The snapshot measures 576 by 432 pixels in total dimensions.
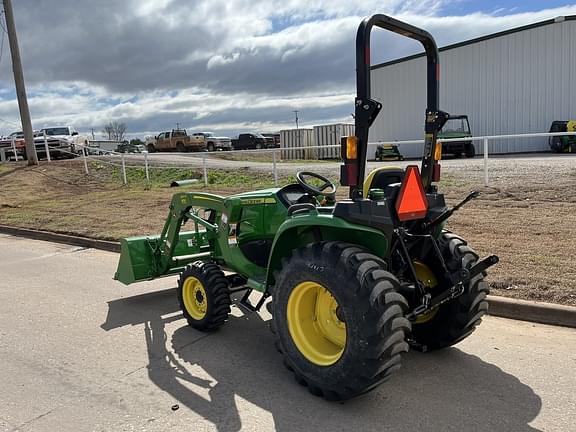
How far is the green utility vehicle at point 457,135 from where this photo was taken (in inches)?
843

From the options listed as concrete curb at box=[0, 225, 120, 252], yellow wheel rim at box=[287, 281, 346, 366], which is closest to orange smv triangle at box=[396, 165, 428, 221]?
yellow wheel rim at box=[287, 281, 346, 366]

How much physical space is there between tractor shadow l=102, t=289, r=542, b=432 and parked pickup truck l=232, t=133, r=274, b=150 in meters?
35.4

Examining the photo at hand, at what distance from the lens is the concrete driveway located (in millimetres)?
3104

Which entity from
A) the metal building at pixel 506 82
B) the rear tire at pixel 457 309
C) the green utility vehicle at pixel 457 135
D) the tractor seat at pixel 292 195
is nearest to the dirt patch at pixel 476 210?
the rear tire at pixel 457 309

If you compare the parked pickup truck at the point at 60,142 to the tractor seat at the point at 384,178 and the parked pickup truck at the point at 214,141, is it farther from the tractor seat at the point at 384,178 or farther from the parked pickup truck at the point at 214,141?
the tractor seat at the point at 384,178

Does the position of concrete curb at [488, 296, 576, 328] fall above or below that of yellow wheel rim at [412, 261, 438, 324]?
below

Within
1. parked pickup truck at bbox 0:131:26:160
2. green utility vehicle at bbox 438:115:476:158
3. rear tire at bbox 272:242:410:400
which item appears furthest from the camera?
parked pickup truck at bbox 0:131:26:160

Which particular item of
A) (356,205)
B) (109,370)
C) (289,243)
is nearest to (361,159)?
(356,205)

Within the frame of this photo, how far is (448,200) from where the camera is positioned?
9.71 meters

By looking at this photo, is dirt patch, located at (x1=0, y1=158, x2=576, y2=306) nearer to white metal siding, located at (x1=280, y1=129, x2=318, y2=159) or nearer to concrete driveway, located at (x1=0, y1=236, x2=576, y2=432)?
concrete driveway, located at (x1=0, y1=236, x2=576, y2=432)

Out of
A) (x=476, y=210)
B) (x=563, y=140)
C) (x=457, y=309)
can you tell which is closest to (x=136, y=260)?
(x=457, y=309)

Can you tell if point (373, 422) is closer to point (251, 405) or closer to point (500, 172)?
point (251, 405)

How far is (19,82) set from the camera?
20.4m

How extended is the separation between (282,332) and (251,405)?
524mm
